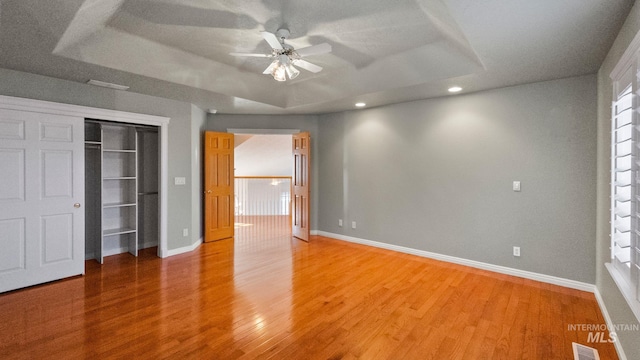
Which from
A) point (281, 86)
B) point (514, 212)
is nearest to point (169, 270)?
point (281, 86)

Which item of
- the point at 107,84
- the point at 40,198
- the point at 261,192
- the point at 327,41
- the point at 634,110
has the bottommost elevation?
the point at 261,192

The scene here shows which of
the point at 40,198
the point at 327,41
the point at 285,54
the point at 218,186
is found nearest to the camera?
the point at 285,54

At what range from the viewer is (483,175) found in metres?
3.98

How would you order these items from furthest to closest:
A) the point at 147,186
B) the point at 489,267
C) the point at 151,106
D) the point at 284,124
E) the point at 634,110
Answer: the point at 284,124
the point at 147,186
the point at 151,106
the point at 489,267
the point at 634,110

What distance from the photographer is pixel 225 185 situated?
5656mm

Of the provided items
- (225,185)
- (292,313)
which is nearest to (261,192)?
(225,185)

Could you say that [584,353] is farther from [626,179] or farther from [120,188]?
[120,188]

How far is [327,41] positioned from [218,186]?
11.5ft

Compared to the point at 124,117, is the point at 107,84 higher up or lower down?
higher up

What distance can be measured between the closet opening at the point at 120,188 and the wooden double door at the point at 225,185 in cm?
86

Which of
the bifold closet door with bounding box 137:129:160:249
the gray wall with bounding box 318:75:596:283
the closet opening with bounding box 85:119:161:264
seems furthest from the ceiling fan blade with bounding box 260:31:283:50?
the bifold closet door with bounding box 137:129:160:249

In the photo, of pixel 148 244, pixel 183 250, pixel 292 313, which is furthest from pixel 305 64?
pixel 148 244

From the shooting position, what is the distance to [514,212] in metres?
3.74

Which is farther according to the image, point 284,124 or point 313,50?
point 284,124
